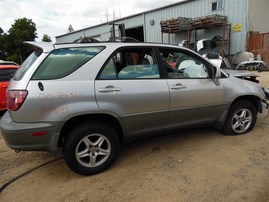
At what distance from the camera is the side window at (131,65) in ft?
10.9

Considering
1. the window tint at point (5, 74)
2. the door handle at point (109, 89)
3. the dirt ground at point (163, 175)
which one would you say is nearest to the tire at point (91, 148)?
the dirt ground at point (163, 175)

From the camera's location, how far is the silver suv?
9.69ft

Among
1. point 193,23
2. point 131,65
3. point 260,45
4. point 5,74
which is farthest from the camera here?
point 193,23

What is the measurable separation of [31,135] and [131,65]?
166 cm

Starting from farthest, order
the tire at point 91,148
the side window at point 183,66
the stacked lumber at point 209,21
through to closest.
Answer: the stacked lumber at point 209,21
the side window at point 183,66
the tire at point 91,148

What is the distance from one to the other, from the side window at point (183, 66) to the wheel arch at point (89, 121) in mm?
1089

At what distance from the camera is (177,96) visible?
A: 3.71 metres

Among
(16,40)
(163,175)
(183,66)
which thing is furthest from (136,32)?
(16,40)

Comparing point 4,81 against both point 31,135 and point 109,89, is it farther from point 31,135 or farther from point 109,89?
point 109,89

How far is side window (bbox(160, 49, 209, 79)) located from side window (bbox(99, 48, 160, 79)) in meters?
0.25

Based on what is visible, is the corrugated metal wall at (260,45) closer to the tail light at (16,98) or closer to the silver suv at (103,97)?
the silver suv at (103,97)

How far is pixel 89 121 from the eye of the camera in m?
3.25

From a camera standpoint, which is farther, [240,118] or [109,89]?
[240,118]

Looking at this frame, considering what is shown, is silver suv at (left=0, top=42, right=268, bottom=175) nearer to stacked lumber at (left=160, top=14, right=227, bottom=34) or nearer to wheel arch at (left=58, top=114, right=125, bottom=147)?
wheel arch at (left=58, top=114, right=125, bottom=147)
